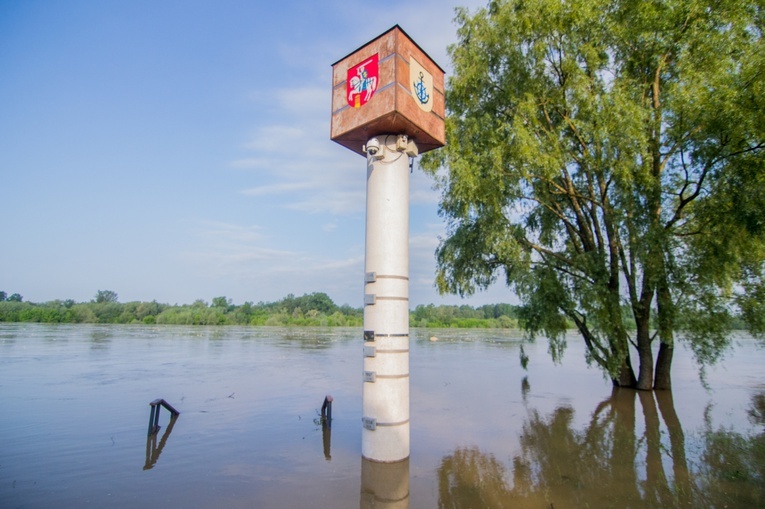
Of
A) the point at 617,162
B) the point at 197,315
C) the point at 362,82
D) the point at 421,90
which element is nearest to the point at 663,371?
the point at 617,162

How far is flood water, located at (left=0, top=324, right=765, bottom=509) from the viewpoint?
5.32m

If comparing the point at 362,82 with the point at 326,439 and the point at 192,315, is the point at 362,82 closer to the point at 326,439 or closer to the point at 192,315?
the point at 326,439

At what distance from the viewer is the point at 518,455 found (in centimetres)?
711

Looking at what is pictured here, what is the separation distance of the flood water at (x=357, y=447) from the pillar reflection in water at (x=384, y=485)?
0.03 metres

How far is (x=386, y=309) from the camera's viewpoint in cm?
653

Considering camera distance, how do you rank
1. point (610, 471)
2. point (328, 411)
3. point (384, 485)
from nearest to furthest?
point (384, 485), point (610, 471), point (328, 411)

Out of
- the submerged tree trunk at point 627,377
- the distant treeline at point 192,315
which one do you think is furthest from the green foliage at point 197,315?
the submerged tree trunk at point 627,377

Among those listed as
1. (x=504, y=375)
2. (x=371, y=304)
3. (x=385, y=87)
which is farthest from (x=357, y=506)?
(x=504, y=375)

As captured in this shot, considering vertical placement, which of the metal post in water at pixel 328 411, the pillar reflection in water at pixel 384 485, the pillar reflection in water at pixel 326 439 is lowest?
the pillar reflection in water at pixel 326 439

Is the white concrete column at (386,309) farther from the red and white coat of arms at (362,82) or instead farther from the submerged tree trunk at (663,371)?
the submerged tree trunk at (663,371)

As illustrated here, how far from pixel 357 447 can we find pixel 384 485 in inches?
71.3

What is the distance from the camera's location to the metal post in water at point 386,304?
6.39 meters

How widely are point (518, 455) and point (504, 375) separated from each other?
473 inches

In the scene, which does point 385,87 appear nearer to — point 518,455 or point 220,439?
point 518,455
